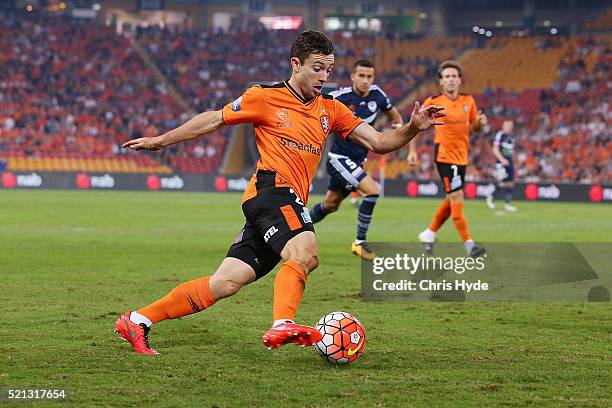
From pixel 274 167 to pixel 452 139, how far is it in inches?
296

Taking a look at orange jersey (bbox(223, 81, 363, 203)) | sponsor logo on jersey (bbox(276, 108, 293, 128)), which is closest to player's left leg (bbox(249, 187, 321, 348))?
orange jersey (bbox(223, 81, 363, 203))

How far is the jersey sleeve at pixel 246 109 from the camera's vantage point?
6789 millimetres

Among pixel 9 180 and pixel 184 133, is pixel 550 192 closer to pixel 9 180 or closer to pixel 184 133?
pixel 9 180

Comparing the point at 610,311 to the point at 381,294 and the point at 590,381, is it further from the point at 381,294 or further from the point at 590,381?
the point at 590,381

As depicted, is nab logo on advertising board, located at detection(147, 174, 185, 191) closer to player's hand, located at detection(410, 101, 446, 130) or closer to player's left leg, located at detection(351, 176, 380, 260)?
player's left leg, located at detection(351, 176, 380, 260)

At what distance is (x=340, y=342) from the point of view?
6.50m

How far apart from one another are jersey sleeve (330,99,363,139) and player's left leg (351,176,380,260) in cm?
616

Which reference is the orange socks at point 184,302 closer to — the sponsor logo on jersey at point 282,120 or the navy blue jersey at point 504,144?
the sponsor logo on jersey at point 282,120

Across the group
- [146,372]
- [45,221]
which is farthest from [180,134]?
[45,221]

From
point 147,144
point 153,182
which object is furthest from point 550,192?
point 147,144

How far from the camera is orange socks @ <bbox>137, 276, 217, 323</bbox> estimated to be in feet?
22.0

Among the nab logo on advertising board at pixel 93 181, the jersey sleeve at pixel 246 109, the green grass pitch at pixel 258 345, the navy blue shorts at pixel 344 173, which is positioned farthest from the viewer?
the nab logo on advertising board at pixel 93 181

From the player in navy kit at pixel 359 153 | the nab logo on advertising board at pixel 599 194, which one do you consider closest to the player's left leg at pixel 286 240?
the player in navy kit at pixel 359 153

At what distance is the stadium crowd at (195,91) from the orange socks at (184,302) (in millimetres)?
33176
